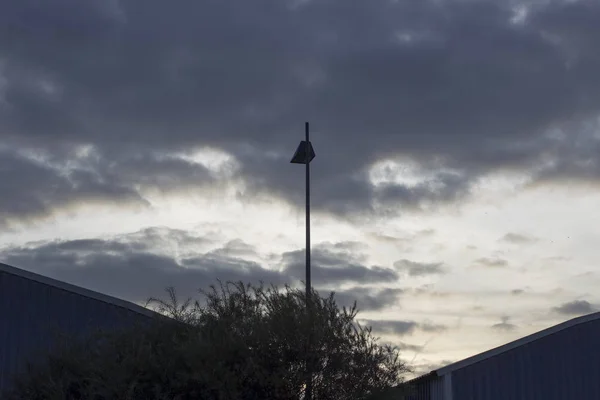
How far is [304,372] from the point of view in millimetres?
22031

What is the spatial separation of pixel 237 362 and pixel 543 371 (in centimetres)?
1259

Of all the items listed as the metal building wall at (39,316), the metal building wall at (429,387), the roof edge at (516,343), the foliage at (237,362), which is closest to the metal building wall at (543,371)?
the roof edge at (516,343)

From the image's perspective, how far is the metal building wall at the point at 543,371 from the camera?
96.0ft

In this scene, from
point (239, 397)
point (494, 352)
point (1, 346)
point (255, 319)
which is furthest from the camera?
point (494, 352)

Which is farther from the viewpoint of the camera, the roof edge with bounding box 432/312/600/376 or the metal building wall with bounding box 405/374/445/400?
the metal building wall with bounding box 405/374/445/400

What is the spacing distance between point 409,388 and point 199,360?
564 centimetres

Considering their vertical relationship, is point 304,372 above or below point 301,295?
below

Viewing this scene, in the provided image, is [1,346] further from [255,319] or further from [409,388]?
[409,388]

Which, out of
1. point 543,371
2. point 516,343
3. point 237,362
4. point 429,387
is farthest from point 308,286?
point 543,371

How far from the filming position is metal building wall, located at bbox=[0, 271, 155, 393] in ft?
86.7

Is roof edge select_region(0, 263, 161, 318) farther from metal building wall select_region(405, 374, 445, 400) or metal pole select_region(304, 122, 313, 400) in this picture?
metal building wall select_region(405, 374, 445, 400)

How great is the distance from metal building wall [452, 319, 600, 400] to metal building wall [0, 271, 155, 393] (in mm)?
10872

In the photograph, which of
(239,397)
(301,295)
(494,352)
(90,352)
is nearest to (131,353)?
(90,352)

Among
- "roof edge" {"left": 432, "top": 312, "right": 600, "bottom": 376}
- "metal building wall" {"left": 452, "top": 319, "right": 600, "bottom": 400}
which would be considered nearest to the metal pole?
"roof edge" {"left": 432, "top": 312, "right": 600, "bottom": 376}
